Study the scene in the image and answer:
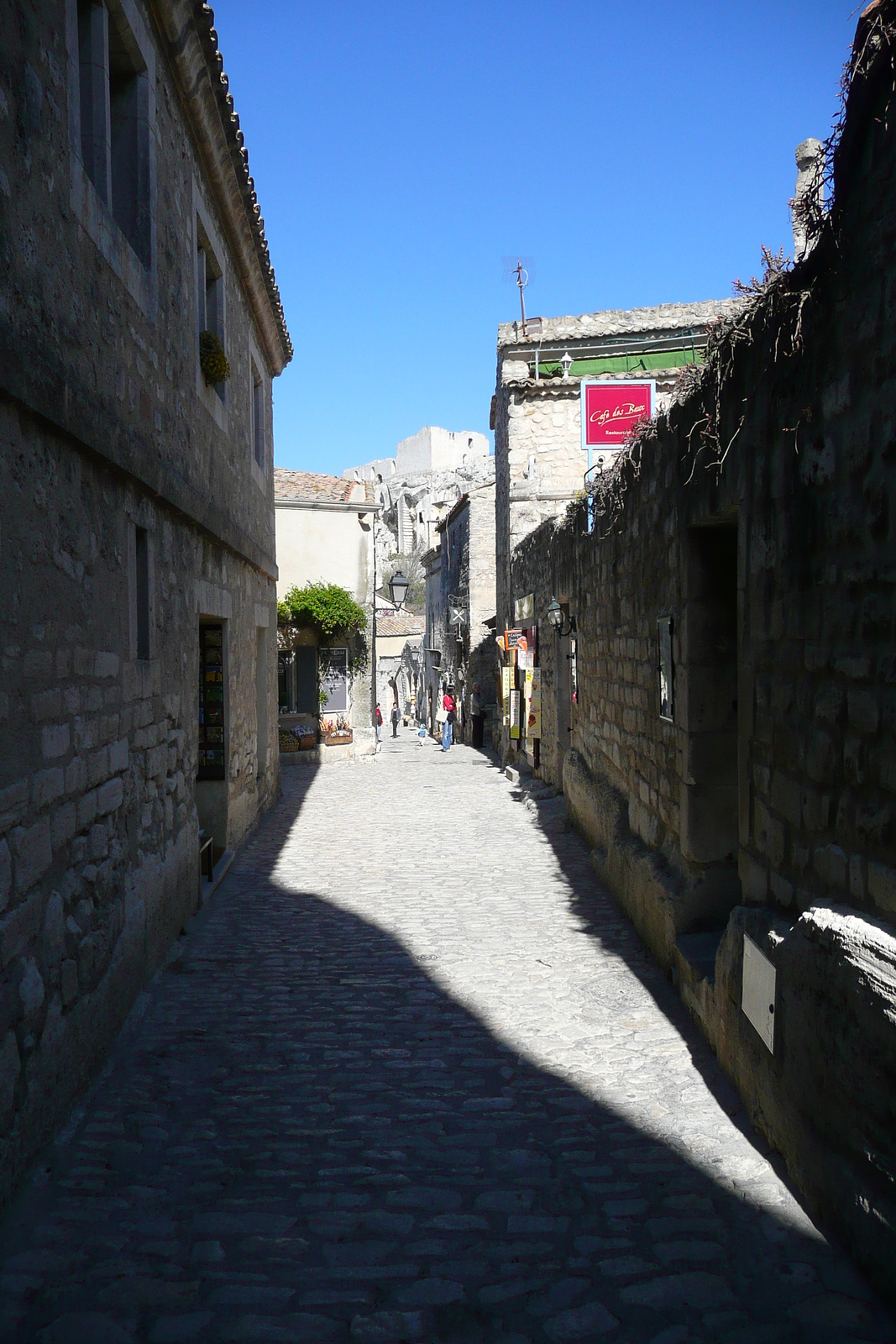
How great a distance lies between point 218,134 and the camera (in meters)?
7.15

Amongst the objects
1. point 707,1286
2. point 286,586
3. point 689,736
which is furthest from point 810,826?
point 286,586

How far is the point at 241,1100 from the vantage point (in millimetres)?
3834

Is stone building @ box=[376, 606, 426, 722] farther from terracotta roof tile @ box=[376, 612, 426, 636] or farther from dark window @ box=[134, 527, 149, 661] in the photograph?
dark window @ box=[134, 527, 149, 661]

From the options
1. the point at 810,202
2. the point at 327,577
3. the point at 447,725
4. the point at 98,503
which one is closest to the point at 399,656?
the point at 447,725

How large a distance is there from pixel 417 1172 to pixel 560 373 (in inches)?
618

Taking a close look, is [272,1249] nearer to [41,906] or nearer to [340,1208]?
[340,1208]

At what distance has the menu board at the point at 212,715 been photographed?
839cm

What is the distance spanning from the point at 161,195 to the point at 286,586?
1574cm

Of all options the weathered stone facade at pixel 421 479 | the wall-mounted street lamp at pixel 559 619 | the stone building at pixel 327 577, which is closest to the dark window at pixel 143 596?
the wall-mounted street lamp at pixel 559 619

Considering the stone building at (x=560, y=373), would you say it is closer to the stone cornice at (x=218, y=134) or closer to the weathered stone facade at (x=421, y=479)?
the stone cornice at (x=218, y=134)

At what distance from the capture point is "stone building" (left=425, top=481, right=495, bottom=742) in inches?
959

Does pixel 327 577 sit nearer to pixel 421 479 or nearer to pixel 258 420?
pixel 258 420

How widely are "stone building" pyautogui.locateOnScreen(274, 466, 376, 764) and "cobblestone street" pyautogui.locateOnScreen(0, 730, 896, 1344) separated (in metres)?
15.3

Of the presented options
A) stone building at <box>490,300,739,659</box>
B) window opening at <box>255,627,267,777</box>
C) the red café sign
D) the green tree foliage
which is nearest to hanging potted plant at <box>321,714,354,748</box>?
the green tree foliage
